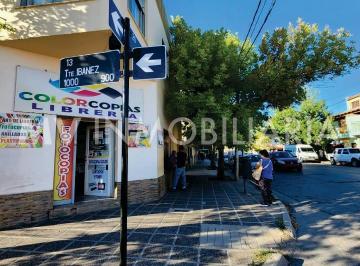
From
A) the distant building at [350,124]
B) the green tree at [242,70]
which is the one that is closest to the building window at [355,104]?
the distant building at [350,124]

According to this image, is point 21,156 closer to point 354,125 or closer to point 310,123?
point 354,125

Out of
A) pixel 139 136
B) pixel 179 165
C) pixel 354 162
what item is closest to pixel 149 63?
pixel 139 136

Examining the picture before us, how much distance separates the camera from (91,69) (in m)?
3.49

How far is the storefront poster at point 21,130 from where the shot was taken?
6246 mm

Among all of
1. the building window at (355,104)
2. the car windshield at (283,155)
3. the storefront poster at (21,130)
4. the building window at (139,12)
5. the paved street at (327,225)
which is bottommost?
the paved street at (327,225)

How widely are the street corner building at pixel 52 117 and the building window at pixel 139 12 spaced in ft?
0.33

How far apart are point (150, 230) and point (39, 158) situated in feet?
10.3

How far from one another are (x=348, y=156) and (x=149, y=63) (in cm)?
2840

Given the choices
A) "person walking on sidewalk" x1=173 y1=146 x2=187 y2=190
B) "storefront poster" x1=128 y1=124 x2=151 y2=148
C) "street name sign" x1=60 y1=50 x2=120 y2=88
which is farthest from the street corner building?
"person walking on sidewalk" x1=173 y1=146 x2=187 y2=190

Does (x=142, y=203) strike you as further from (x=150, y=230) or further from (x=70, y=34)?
(x=70, y=34)

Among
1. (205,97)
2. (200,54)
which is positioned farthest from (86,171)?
(200,54)

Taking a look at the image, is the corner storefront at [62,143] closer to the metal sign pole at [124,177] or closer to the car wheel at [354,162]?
the metal sign pole at [124,177]

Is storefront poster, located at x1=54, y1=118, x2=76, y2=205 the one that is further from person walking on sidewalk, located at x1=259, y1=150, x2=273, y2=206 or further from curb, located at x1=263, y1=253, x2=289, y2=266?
person walking on sidewalk, located at x1=259, y1=150, x2=273, y2=206

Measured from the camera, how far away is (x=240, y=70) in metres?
→ 12.4
